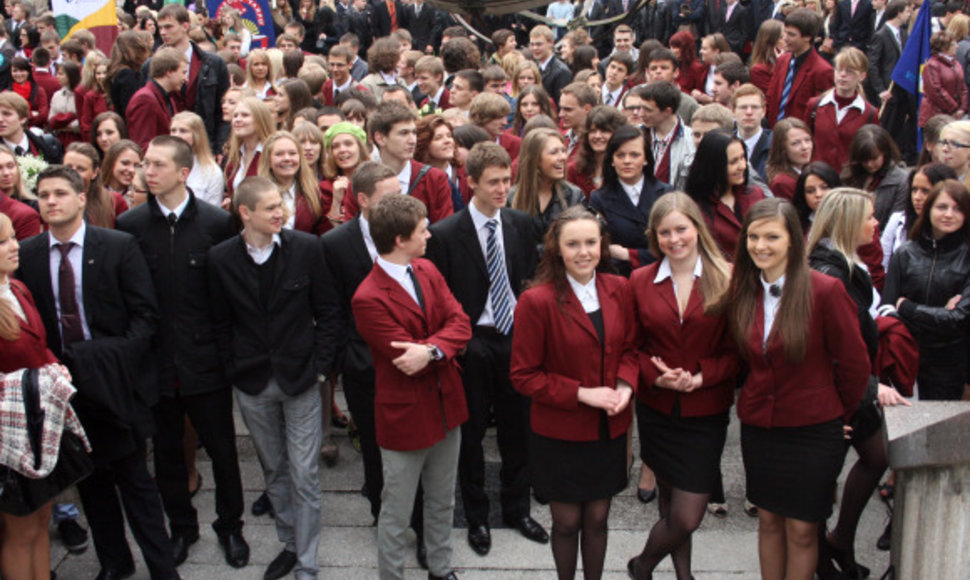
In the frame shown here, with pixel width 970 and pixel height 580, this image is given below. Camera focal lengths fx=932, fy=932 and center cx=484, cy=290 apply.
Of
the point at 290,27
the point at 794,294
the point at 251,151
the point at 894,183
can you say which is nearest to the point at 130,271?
the point at 251,151

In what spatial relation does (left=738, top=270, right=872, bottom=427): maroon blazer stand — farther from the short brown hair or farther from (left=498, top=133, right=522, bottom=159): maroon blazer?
(left=498, top=133, right=522, bottom=159): maroon blazer

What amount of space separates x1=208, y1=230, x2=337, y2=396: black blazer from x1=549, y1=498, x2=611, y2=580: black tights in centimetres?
138

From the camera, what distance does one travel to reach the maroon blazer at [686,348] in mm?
4055

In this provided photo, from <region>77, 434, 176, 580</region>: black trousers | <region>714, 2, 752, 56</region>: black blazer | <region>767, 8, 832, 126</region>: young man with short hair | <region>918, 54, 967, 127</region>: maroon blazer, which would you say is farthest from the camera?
<region>714, 2, 752, 56</region>: black blazer

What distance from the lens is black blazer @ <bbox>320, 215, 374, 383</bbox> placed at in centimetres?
473

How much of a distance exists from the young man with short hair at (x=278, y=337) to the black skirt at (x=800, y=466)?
213 centimetres

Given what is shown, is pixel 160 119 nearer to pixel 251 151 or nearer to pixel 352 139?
pixel 251 151

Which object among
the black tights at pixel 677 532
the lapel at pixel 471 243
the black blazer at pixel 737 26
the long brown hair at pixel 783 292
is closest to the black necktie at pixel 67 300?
the lapel at pixel 471 243

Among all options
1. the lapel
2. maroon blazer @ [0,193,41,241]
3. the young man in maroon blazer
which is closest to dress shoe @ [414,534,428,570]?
the young man in maroon blazer

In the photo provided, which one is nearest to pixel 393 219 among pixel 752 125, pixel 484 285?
pixel 484 285

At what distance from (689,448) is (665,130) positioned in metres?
3.10

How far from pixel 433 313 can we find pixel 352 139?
200 cm

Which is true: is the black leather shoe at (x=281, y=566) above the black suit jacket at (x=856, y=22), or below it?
below

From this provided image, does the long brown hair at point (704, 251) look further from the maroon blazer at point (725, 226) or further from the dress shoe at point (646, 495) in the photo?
the dress shoe at point (646, 495)
